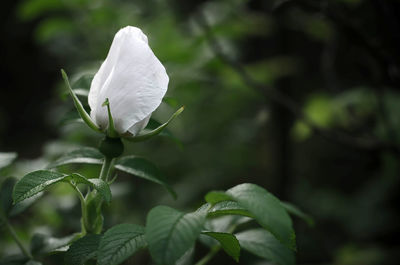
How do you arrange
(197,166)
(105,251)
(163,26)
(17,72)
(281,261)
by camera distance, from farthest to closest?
(17,72)
(197,166)
(163,26)
(281,261)
(105,251)

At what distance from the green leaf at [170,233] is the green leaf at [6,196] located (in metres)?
0.33

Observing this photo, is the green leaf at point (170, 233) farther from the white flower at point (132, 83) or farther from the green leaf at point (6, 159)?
the green leaf at point (6, 159)

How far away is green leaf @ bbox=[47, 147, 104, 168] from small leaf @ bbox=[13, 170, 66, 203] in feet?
0.39

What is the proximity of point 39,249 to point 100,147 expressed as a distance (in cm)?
21

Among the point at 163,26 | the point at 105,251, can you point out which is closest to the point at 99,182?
the point at 105,251

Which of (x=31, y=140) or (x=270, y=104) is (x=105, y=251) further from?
(x=31, y=140)

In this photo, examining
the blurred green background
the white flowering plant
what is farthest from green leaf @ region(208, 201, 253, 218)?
the blurred green background

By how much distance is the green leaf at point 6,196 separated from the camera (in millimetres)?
620

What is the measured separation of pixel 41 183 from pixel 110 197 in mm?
76

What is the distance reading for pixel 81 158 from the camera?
23.5 inches

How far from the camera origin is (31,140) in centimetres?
354

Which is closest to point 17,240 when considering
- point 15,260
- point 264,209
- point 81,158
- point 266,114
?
point 15,260

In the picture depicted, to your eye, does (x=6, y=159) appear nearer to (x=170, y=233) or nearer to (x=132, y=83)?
(x=132, y=83)

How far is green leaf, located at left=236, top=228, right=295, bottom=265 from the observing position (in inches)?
21.8
